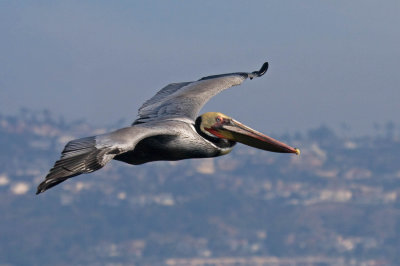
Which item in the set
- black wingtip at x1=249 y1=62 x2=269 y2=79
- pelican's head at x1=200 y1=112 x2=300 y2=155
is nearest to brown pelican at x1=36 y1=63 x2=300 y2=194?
pelican's head at x1=200 y1=112 x2=300 y2=155

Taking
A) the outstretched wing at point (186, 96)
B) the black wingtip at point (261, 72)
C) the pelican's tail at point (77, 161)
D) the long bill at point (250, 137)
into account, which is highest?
the black wingtip at point (261, 72)

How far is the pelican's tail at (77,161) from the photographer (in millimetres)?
15172

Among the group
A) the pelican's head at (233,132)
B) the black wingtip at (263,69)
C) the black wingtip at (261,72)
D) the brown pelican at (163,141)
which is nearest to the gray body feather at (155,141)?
the brown pelican at (163,141)

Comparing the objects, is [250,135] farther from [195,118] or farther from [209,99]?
[209,99]

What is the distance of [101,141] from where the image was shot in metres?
16.4

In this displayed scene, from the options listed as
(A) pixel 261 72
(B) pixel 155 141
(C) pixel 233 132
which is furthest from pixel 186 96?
(C) pixel 233 132

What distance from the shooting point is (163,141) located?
57.8 ft

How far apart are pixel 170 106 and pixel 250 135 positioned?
10.5 feet

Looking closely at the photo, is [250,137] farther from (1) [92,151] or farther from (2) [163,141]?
(1) [92,151]

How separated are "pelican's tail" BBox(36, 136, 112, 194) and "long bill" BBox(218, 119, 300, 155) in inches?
74.5

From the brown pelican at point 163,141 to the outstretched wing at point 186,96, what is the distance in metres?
0.02

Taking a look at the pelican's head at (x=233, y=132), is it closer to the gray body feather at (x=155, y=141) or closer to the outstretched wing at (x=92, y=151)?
the gray body feather at (x=155, y=141)

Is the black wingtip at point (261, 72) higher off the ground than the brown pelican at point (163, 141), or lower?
higher

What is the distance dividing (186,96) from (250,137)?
12.6ft
